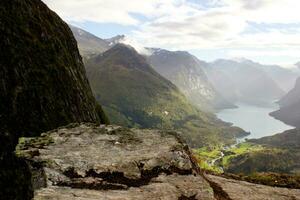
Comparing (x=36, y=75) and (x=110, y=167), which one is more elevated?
(x=36, y=75)

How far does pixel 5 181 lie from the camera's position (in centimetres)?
2775

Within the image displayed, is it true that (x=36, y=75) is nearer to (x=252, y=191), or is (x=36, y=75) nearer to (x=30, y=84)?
(x=30, y=84)

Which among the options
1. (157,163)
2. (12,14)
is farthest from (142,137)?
(12,14)

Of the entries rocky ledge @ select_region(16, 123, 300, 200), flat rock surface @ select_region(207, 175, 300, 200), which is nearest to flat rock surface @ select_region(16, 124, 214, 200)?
rocky ledge @ select_region(16, 123, 300, 200)

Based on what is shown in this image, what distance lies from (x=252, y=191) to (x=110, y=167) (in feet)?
36.4

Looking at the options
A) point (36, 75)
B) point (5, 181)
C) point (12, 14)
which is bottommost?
point (5, 181)

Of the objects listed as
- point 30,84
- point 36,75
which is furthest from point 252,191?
point 36,75

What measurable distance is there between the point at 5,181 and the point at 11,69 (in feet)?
39.7

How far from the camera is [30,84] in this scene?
3778 centimetres

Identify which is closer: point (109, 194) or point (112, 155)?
point (109, 194)

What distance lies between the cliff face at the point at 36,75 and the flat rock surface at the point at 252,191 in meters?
16.5

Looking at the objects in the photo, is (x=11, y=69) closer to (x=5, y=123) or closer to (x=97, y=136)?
(x=5, y=123)

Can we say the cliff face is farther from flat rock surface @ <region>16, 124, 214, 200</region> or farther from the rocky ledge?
flat rock surface @ <region>16, 124, 214, 200</region>

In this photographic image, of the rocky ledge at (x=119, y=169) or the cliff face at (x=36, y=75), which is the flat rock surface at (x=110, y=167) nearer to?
the rocky ledge at (x=119, y=169)
